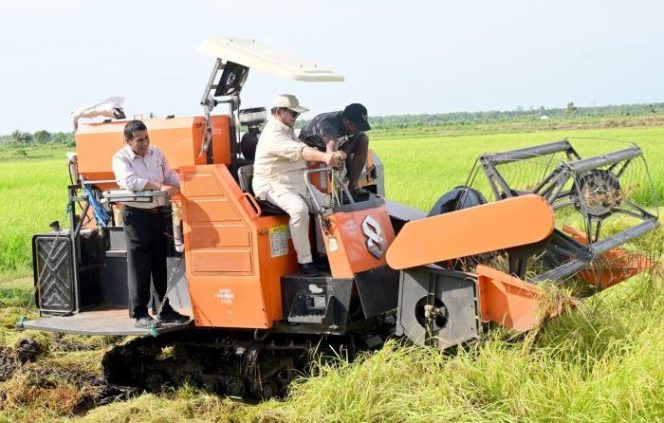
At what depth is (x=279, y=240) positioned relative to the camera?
6.32 m

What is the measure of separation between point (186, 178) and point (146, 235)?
0.55m

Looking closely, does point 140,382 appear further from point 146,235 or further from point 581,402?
point 581,402

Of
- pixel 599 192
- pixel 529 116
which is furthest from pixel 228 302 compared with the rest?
pixel 529 116

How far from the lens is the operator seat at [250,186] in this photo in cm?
635

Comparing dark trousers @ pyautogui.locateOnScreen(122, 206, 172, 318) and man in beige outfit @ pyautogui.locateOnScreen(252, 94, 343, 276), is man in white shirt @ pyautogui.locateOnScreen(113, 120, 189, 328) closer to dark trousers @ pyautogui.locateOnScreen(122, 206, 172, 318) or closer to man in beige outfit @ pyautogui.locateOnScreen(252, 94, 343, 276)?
dark trousers @ pyautogui.locateOnScreen(122, 206, 172, 318)

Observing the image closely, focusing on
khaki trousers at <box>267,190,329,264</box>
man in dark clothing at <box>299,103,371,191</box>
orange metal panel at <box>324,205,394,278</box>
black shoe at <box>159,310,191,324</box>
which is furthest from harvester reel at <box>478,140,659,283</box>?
black shoe at <box>159,310,191,324</box>

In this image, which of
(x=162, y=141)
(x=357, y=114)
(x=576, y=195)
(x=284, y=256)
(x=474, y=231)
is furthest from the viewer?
(x=357, y=114)

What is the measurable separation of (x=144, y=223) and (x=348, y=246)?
5.21ft

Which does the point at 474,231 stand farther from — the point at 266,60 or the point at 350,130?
the point at 350,130

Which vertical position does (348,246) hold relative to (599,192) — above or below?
below

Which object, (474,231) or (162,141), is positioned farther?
(162,141)

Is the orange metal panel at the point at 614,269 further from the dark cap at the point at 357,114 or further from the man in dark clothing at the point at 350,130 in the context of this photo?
the dark cap at the point at 357,114

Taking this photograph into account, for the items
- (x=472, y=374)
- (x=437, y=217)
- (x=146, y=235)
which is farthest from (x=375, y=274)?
(x=146, y=235)

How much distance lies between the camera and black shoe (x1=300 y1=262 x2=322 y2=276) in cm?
629
